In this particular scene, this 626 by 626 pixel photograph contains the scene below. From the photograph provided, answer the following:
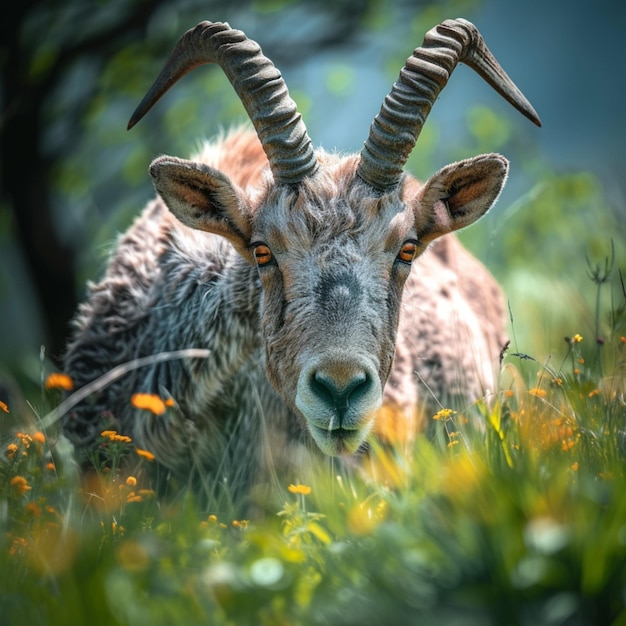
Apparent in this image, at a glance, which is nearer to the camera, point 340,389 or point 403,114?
point 340,389

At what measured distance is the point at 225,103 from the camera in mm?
16438

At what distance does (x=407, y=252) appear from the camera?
5.49m

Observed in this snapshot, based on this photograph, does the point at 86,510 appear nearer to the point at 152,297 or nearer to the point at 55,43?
the point at 152,297

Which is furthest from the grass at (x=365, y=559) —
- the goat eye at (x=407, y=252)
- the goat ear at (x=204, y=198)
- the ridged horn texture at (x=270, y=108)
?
the ridged horn texture at (x=270, y=108)

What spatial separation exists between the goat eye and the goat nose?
1041 millimetres

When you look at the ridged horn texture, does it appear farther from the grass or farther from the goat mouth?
the grass

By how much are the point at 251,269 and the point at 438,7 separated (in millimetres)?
10998

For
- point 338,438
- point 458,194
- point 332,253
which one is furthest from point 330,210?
point 338,438

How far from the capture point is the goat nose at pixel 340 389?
15.2 ft

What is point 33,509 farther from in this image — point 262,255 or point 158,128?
point 158,128

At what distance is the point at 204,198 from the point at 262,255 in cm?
61

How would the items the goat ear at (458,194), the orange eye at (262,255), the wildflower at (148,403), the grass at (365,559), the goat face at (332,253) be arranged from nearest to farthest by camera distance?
the grass at (365,559)
the goat face at (332,253)
the wildflower at (148,403)
the orange eye at (262,255)
the goat ear at (458,194)

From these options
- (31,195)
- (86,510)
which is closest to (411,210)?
(86,510)

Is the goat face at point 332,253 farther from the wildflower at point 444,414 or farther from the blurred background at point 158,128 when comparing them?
the blurred background at point 158,128
